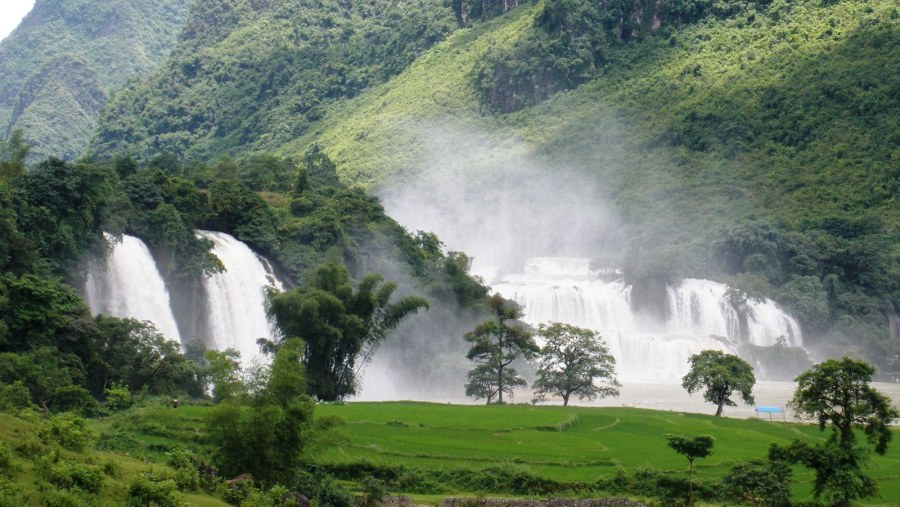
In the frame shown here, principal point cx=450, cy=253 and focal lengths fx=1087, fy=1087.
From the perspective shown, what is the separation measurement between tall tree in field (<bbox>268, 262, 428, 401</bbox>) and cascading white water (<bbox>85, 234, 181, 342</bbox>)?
18.3 ft

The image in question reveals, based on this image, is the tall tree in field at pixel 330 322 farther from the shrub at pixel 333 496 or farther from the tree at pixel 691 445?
the tree at pixel 691 445

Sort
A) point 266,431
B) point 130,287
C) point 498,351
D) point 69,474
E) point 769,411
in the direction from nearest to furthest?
point 69,474, point 266,431, point 769,411, point 130,287, point 498,351

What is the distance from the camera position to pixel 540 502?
25.3 metres

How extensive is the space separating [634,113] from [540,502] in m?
109

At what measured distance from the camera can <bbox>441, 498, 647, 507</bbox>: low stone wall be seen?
2506 cm

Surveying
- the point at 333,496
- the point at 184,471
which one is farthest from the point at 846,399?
the point at 184,471

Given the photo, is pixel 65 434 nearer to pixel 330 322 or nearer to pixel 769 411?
pixel 330 322

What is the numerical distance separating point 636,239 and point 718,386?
167 feet


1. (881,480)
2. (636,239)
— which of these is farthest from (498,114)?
(881,480)

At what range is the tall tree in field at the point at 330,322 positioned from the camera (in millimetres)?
42250

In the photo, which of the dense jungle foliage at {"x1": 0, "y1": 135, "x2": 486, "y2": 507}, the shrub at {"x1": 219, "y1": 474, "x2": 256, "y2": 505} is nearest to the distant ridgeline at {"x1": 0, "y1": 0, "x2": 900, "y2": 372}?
the dense jungle foliage at {"x1": 0, "y1": 135, "x2": 486, "y2": 507}

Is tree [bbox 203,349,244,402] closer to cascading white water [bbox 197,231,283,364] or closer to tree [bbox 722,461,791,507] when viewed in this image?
tree [bbox 722,461,791,507]

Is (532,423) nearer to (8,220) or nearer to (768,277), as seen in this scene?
(8,220)

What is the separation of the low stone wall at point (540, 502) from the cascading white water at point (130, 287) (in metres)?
22.5
